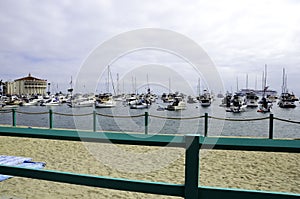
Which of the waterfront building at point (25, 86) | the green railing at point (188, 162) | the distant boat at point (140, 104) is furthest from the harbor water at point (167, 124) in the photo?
the waterfront building at point (25, 86)

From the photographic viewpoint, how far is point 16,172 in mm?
1852

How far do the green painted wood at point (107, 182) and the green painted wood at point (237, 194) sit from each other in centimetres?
14

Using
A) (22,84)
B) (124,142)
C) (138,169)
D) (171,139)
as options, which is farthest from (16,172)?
(22,84)

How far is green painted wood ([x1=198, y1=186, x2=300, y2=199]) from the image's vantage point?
53.1 inches

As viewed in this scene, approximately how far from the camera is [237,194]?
140 centimetres

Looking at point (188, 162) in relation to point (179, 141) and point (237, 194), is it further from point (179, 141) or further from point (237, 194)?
point (237, 194)

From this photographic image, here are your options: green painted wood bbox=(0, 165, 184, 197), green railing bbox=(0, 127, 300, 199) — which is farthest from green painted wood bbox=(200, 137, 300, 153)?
green painted wood bbox=(0, 165, 184, 197)

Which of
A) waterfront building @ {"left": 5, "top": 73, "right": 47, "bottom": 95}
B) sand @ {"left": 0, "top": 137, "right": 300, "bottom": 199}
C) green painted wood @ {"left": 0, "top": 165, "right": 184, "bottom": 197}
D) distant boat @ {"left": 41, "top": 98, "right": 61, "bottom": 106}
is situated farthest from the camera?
waterfront building @ {"left": 5, "top": 73, "right": 47, "bottom": 95}

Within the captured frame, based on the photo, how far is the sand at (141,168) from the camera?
4711 millimetres

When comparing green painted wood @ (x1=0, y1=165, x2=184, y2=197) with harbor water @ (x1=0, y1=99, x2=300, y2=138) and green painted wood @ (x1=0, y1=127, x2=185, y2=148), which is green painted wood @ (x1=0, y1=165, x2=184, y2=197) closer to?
green painted wood @ (x1=0, y1=127, x2=185, y2=148)

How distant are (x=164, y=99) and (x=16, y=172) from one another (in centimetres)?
5143

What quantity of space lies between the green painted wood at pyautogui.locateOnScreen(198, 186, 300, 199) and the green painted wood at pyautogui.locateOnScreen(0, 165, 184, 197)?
14 cm

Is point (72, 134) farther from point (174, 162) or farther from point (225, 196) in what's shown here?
point (174, 162)

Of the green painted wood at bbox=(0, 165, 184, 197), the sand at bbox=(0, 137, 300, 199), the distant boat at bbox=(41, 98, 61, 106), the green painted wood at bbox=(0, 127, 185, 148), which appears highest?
the green painted wood at bbox=(0, 127, 185, 148)
